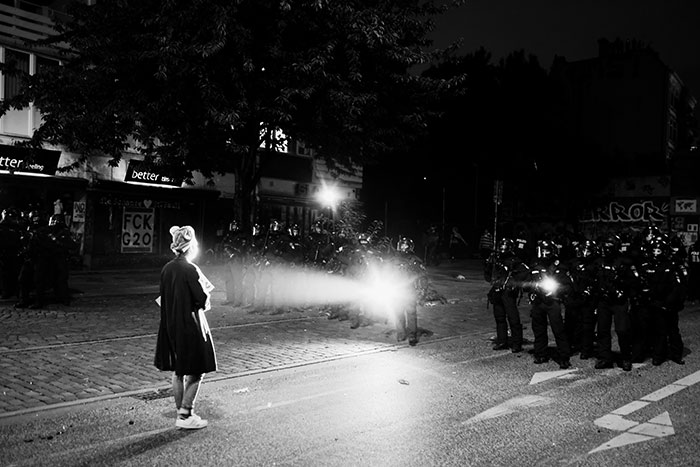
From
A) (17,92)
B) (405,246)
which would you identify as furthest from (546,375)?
(17,92)

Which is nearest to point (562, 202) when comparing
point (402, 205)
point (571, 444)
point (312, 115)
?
point (402, 205)

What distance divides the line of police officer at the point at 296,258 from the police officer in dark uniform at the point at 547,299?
2.87 m

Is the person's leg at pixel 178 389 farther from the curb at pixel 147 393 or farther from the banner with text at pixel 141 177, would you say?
the banner with text at pixel 141 177

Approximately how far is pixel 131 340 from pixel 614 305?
24.2 feet

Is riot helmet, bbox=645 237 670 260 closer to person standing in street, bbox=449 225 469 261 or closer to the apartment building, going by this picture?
the apartment building

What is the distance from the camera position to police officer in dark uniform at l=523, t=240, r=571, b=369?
352 inches

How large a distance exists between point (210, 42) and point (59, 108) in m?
4.79

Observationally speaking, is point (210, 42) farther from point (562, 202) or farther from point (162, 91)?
point (562, 202)

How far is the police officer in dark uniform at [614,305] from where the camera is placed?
8891 millimetres

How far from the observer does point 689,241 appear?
24.7m

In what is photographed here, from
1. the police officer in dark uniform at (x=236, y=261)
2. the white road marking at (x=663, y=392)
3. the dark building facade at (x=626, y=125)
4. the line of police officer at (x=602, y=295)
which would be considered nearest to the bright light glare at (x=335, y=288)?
the police officer in dark uniform at (x=236, y=261)

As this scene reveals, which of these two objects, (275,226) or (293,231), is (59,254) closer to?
(275,226)

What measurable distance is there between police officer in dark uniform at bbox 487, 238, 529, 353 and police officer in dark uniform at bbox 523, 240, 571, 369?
0.32m

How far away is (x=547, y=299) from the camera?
8.97 m
